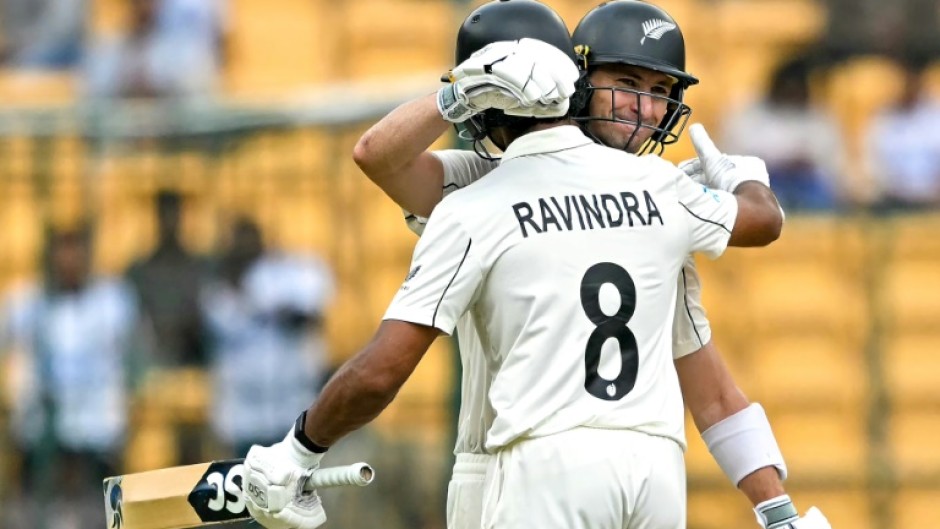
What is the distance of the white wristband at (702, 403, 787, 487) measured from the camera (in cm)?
445

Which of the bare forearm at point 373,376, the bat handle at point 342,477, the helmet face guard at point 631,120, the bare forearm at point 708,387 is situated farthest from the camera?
the bare forearm at point 708,387

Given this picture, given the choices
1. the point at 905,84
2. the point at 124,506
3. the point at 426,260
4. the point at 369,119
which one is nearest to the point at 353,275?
the point at 369,119

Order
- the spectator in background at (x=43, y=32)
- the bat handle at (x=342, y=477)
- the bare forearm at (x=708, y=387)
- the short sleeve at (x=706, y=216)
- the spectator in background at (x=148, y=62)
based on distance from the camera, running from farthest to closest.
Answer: the spectator in background at (x=43, y=32), the spectator in background at (x=148, y=62), the bare forearm at (x=708, y=387), the short sleeve at (x=706, y=216), the bat handle at (x=342, y=477)

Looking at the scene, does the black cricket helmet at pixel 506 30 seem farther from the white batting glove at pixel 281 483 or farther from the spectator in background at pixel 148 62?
the spectator in background at pixel 148 62

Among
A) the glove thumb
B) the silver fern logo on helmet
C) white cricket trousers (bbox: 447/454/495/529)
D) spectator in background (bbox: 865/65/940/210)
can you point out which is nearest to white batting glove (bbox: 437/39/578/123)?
the silver fern logo on helmet

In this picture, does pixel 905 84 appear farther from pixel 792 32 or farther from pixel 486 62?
pixel 486 62

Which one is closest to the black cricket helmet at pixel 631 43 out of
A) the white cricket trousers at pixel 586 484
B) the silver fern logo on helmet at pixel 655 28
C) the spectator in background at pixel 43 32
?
the silver fern logo on helmet at pixel 655 28

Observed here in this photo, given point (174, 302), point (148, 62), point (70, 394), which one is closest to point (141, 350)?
point (174, 302)

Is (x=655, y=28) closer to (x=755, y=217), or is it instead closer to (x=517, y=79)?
(x=755, y=217)

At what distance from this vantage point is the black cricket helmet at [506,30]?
4.02m

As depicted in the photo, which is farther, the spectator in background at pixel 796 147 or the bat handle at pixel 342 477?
the spectator in background at pixel 796 147

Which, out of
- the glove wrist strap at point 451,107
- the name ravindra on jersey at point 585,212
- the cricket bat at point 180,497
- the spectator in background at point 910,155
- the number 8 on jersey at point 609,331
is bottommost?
the cricket bat at point 180,497

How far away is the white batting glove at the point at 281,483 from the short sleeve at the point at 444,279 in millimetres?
458

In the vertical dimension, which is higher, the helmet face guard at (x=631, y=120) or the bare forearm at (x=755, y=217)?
the helmet face guard at (x=631, y=120)
